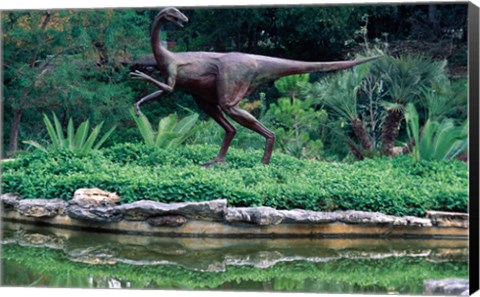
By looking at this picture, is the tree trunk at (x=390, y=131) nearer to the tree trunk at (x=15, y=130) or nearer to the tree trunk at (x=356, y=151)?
the tree trunk at (x=356, y=151)

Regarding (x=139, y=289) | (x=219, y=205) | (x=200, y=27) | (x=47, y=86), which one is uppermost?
(x=200, y=27)

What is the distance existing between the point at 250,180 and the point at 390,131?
3516 millimetres

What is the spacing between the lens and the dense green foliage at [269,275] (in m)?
6.61

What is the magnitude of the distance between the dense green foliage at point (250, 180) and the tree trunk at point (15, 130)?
347 cm

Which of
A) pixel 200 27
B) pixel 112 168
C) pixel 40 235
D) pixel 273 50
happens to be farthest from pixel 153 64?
pixel 40 235

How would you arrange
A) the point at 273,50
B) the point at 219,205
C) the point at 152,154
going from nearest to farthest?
1. the point at 219,205
2. the point at 152,154
3. the point at 273,50

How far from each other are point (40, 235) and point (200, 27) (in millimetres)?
8545

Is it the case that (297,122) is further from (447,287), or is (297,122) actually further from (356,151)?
(447,287)

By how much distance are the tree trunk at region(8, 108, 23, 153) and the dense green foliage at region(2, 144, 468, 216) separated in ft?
11.4

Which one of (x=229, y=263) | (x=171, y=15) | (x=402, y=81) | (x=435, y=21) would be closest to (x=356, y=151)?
(x=402, y=81)

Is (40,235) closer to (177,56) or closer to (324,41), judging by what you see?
(177,56)

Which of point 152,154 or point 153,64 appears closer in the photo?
point 152,154

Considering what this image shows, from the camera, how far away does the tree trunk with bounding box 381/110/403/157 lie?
1178 cm

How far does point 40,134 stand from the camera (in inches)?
579
